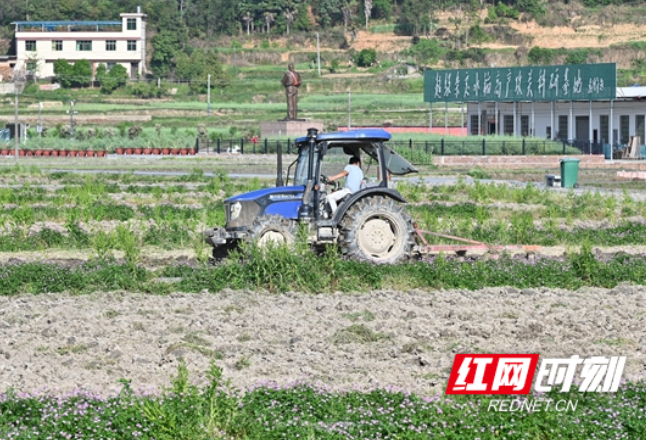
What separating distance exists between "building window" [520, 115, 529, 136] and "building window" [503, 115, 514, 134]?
897 mm

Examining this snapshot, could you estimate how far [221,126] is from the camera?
302 feet

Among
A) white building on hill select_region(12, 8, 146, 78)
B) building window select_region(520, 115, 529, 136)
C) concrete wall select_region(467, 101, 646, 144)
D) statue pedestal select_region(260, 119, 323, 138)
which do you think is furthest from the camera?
white building on hill select_region(12, 8, 146, 78)

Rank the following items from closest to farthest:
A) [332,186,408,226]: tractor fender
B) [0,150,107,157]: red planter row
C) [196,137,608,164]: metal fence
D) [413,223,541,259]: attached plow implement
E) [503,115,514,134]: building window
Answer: [332,186,408,226]: tractor fender < [413,223,541,259]: attached plow implement < [196,137,608,164]: metal fence < [0,150,107,157]: red planter row < [503,115,514,134]: building window

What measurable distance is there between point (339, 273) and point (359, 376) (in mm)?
5291

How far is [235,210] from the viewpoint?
57.2 ft

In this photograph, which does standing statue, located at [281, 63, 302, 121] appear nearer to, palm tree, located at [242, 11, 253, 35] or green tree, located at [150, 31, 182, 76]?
green tree, located at [150, 31, 182, 76]

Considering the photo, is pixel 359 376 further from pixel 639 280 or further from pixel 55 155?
pixel 55 155

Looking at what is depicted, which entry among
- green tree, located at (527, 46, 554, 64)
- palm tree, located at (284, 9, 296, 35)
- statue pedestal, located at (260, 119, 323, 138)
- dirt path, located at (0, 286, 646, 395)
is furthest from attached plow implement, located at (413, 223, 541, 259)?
palm tree, located at (284, 9, 296, 35)

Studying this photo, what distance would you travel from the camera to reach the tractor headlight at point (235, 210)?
1736cm

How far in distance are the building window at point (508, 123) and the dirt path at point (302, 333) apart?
54497 mm

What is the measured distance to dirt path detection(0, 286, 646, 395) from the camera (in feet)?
35.0

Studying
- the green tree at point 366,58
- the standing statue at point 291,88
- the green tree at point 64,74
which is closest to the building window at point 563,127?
the standing statue at point 291,88

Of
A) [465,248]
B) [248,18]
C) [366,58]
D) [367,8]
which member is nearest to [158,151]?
[465,248]

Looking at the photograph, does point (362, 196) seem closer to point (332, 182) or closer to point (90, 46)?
point (332, 182)
